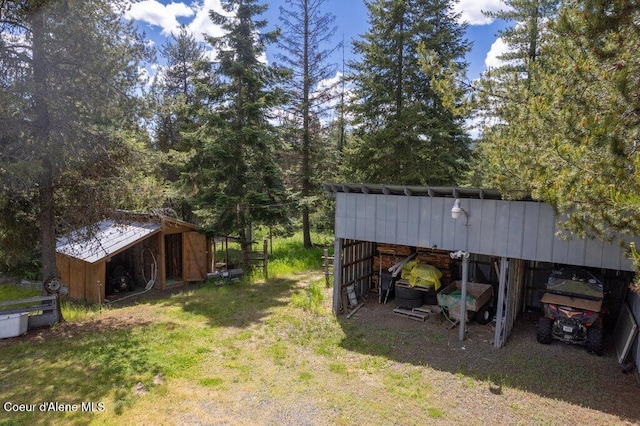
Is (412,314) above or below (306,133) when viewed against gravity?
below

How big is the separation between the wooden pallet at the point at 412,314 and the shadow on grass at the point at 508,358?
0.16m

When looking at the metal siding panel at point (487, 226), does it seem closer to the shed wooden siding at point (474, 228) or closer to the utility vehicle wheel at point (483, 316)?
the shed wooden siding at point (474, 228)

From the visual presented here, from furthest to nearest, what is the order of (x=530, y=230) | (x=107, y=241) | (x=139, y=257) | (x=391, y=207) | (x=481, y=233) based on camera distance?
1. (x=139, y=257)
2. (x=107, y=241)
3. (x=391, y=207)
4. (x=481, y=233)
5. (x=530, y=230)

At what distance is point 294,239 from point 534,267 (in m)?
15.9

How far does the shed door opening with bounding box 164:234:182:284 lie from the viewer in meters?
14.9

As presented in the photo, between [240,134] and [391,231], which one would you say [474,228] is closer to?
[391,231]

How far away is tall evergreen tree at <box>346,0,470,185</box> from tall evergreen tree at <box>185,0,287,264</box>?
3.83 metres

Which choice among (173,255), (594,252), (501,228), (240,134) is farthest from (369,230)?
(173,255)

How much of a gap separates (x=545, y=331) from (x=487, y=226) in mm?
2530

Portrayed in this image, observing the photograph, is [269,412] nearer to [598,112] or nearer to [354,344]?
[354,344]

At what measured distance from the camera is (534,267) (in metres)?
10.1

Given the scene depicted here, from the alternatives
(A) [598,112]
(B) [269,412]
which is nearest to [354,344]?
(B) [269,412]

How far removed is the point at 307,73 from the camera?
2016 cm

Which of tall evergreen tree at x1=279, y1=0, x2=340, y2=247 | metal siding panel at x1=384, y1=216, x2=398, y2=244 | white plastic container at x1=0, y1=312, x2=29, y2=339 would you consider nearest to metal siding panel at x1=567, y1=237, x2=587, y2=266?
metal siding panel at x1=384, y1=216, x2=398, y2=244
